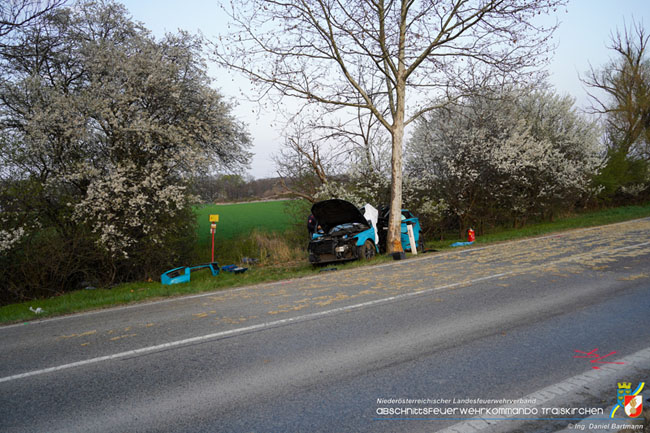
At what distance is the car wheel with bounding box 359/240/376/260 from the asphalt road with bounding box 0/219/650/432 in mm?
4644

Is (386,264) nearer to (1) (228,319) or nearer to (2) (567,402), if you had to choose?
(1) (228,319)

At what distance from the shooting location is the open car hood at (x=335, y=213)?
12.8m

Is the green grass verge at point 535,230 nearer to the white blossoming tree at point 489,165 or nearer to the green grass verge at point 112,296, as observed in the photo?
the white blossoming tree at point 489,165

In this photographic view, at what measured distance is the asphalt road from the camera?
3.38 m

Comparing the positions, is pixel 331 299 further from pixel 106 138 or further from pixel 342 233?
pixel 106 138

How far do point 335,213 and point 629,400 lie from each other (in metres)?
10.4

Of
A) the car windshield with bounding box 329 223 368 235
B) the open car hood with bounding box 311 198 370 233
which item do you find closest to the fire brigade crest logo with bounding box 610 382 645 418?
the car windshield with bounding box 329 223 368 235

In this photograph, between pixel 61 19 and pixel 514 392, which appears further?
pixel 61 19

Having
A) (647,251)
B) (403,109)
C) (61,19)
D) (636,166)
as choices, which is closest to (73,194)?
(61,19)

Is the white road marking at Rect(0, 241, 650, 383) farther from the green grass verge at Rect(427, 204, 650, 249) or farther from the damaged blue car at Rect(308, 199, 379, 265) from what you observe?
the green grass verge at Rect(427, 204, 650, 249)

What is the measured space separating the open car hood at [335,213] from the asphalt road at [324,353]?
200 inches

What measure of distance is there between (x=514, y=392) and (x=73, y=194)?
1423 centimetres

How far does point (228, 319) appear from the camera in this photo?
Result: 245 inches

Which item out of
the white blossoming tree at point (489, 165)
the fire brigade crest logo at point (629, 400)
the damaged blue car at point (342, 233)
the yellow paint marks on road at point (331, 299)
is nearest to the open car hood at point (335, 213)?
the damaged blue car at point (342, 233)
